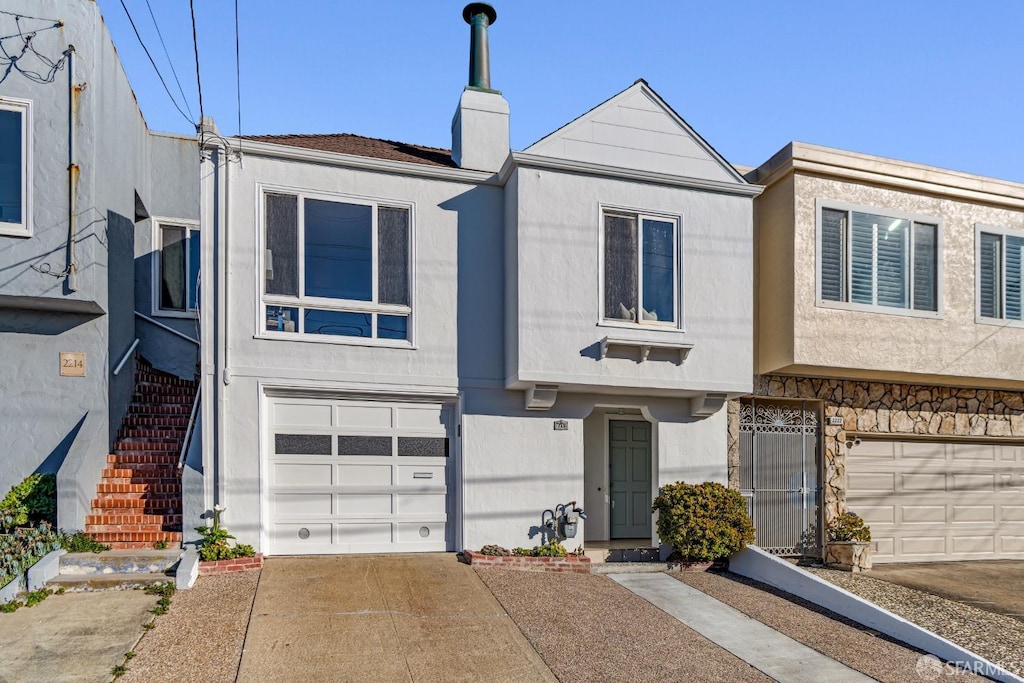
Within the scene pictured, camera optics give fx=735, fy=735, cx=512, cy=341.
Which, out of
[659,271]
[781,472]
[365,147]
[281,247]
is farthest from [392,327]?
[781,472]

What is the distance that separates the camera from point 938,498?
41.7ft

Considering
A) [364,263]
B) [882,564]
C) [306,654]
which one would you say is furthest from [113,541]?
[882,564]

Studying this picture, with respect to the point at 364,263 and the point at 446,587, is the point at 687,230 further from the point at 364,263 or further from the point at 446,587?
the point at 446,587

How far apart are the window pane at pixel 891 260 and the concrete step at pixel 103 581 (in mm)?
10795

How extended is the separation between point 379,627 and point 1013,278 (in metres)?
11.9

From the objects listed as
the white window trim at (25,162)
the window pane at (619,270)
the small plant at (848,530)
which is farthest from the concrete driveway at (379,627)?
the small plant at (848,530)

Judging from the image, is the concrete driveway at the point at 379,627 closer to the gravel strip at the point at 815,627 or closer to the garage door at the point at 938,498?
the gravel strip at the point at 815,627

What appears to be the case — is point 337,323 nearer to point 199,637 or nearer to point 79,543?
point 79,543

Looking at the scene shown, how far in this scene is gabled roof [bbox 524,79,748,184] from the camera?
10.3 m

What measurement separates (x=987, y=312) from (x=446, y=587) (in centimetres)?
1012

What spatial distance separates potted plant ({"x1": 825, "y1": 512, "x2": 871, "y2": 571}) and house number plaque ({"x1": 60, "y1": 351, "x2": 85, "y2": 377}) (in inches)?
442

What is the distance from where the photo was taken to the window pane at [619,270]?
33.4 ft

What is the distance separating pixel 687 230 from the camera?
10.5 metres

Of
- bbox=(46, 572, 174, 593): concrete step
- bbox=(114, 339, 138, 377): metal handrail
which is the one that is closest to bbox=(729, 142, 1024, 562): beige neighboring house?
bbox=(46, 572, 174, 593): concrete step
